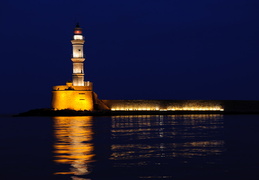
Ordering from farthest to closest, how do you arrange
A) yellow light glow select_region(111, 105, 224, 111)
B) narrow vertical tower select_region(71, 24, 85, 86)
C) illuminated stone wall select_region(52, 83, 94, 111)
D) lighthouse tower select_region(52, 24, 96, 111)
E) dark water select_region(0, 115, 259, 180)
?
yellow light glow select_region(111, 105, 224, 111) → illuminated stone wall select_region(52, 83, 94, 111) → lighthouse tower select_region(52, 24, 96, 111) → narrow vertical tower select_region(71, 24, 85, 86) → dark water select_region(0, 115, 259, 180)

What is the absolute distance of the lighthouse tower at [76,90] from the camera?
4691 centimetres

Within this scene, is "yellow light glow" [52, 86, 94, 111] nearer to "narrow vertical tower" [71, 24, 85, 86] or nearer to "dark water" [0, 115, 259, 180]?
"narrow vertical tower" [71, 24, 85, 86]

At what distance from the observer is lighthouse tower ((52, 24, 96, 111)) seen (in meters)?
46.9

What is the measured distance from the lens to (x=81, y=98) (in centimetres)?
4759

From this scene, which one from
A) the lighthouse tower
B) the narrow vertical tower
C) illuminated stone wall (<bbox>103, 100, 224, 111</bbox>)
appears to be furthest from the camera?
illuminated stone wall (<bbox>103, 100, 224, 111</bbox>)

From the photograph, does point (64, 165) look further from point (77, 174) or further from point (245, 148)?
point (245, 148)

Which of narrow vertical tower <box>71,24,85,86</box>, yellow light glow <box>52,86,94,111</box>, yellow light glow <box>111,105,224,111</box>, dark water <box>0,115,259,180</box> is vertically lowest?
dark water <box>0,115,259,180</box>

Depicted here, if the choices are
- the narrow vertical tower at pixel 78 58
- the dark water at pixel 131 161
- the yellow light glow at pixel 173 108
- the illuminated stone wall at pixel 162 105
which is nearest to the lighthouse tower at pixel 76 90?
the narrow vertical tower at pixel 78 58

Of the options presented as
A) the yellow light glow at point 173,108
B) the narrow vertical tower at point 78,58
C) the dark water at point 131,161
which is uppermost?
the narrow vertical tower at point 78,58

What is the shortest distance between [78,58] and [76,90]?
10.9 ft

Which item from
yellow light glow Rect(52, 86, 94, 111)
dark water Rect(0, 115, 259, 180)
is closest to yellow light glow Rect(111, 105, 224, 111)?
yellow light glow Rect(52, 86, 94, 111)

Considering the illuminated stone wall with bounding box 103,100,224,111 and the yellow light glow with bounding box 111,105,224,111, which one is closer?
the illuminated stone wall with bounding box 103,100,224,111

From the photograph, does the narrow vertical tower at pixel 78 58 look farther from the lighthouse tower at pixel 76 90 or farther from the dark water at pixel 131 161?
the dark water at pixel 131 161

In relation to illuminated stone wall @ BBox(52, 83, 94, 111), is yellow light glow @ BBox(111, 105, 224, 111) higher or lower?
lower
